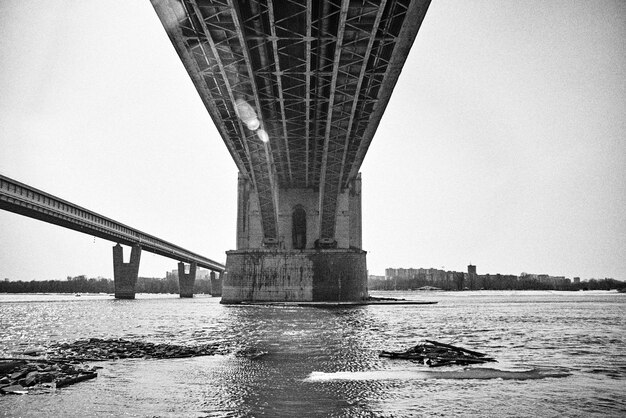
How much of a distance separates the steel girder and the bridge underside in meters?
0.06

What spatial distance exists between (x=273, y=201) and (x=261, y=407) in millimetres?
33918

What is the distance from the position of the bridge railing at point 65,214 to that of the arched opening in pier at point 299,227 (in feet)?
71.0

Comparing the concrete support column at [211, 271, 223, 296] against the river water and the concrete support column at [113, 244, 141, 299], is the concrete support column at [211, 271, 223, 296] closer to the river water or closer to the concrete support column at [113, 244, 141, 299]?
the concrete support column at [113, 244, 141, 299]

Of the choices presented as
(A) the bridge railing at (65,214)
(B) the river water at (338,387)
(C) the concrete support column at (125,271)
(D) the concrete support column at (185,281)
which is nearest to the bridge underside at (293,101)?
(B) the river water at (338,387)

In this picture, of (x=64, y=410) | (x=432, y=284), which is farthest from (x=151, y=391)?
(x=432, y=284)

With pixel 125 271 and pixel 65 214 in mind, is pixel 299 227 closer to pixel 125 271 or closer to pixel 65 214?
pixel 65 214

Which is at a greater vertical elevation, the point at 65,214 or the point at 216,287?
the point at 65,214

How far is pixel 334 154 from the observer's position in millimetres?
33750

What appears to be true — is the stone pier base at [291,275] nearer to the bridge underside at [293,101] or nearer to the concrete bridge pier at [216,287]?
the bridge underside at [293,101]

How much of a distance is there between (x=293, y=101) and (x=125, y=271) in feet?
156

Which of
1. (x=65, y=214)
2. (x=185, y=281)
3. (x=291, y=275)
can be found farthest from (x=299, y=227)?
(x=185, y=281)

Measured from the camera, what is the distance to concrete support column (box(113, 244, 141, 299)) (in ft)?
211

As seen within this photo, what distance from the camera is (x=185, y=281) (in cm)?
9819

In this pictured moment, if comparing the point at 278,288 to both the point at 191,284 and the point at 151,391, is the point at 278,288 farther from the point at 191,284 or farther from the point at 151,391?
the point at 191,284
